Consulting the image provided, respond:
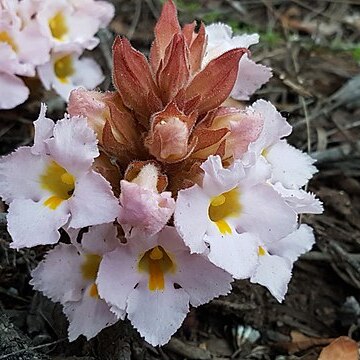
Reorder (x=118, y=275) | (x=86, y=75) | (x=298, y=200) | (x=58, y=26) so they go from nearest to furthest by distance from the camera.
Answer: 1. (x=118, y=275)
2. (x=298, y=200)
3. (x=58, y=26)
4. (x=86, y=75)

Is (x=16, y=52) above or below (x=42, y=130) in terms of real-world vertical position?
below

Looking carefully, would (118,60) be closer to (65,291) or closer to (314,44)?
(65,291)

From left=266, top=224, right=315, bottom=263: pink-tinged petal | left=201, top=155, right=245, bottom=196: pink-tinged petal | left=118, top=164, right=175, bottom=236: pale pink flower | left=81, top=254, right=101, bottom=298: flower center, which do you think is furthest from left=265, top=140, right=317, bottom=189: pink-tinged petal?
left=81, top=254, right=101, bottom=298: flower center

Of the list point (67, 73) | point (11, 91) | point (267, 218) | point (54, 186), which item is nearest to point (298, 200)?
point (267, 218)

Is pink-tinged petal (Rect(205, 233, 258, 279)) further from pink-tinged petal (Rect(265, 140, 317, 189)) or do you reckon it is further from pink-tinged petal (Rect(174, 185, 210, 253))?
Result: pink-tinged petal (Rect(265, 140, 317, 189))

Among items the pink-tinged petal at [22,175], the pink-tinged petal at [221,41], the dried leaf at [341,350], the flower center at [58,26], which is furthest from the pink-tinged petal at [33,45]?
the dried leaf at [341,350]

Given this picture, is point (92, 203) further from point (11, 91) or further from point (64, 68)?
point (64, 68)

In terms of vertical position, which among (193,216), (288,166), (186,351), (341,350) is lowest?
(186,351)
